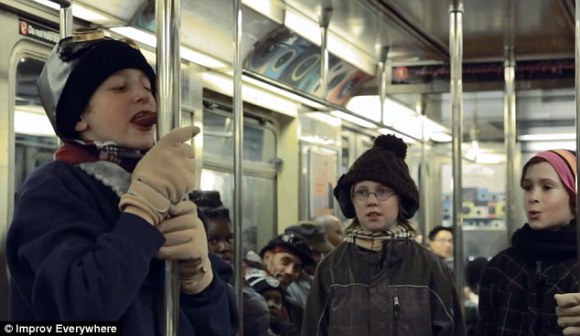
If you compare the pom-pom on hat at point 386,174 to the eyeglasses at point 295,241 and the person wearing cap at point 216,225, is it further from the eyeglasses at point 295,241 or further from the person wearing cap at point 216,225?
the eyeglasses at point 295,241

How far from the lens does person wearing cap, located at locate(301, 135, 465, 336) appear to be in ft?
11.0

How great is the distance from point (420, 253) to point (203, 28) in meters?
2.45

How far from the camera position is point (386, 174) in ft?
11.6

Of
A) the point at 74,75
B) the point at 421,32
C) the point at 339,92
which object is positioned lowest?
the point at 74,75

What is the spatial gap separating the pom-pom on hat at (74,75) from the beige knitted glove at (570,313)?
4.10 feet

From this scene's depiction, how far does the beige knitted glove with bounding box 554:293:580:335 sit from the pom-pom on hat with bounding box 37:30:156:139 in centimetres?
125

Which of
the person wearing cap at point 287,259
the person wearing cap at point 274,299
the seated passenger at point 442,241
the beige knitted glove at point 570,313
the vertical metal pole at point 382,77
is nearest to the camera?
the beige knitted glove at point 570,313

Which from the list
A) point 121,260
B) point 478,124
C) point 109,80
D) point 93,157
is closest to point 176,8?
point 109,80

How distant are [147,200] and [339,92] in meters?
5.92

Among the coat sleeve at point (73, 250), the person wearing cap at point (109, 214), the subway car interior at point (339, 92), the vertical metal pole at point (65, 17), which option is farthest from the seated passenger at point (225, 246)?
the coat sleeve at point (73, 250)

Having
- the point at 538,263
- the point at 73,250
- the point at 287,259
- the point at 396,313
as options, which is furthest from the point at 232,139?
the point at 73,250

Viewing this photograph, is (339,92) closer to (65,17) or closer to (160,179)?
(65,17)

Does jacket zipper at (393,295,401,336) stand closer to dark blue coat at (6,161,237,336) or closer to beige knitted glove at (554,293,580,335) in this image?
beige knitted glove at (554,293,580,335)

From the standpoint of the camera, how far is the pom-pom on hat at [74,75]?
202 centimetres
